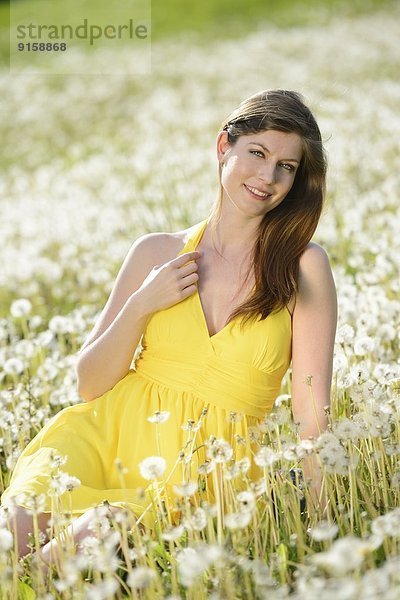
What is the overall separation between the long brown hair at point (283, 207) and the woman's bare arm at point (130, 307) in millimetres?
285

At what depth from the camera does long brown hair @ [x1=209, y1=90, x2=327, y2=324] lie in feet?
11.8

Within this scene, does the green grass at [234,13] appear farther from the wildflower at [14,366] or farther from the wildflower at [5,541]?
the wildflower at [5,541]

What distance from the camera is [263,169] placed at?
356 centimetres

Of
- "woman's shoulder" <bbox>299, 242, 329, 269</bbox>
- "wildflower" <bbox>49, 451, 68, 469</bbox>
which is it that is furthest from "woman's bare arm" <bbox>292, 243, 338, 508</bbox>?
"wildflower" <bbox>49, 451, 68, 469</bbox>

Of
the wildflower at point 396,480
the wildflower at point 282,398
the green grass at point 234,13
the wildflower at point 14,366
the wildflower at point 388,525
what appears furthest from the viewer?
the green grass at point 234,13

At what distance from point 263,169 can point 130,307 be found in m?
0.76

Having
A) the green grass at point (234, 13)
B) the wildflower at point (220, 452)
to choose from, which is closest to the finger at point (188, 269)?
the wildflower at point (220, 452)

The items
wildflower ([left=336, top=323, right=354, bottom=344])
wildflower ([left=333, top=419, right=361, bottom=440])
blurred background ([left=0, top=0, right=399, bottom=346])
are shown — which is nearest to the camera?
wildflower ([left=333, top=419, right=361, bottom=440])

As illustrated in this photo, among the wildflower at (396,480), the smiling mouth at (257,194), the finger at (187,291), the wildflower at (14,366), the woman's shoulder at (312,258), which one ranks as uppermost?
the smiling mouth at (257,194)

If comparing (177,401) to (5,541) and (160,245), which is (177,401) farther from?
(5,541)

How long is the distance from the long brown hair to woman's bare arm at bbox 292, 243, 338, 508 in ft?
0.19

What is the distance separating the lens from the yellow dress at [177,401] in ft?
11.5

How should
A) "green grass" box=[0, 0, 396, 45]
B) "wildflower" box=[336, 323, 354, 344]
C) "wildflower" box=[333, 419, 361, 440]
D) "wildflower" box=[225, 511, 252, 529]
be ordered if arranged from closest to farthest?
"wildflower" box=[225, 511, 252, 529] → "wildflower" box=[333, 419, 361, 440] → "wildflower" box=[336, 323, 354, 344] → "green grass" box=[0, 0, 396, 45]

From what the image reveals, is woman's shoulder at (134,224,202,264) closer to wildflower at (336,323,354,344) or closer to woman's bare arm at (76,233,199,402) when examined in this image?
woman's bare arm at (76,233,199,402)
